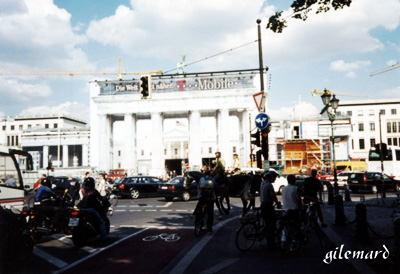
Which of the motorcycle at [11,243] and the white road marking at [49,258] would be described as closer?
the motorcycle at [11,243]

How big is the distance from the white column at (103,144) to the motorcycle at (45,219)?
6556 cm

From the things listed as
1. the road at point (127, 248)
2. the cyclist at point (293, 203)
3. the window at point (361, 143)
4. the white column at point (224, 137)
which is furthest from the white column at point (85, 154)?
the cyclist at point (293, 203)

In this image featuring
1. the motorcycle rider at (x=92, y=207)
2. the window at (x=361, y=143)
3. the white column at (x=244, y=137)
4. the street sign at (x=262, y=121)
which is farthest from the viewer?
the window at (x=361, y=143)

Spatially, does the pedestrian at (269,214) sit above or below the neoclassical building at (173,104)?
below

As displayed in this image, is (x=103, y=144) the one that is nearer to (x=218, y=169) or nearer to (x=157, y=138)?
(x=157, y=138)

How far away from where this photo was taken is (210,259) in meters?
8.02

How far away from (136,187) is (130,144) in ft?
163

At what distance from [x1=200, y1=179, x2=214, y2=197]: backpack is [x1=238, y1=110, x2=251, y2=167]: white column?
5789cm

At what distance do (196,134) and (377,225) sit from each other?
63.9 metres

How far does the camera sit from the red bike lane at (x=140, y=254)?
24.2 feet

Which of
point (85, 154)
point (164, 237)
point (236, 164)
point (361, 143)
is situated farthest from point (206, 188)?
point (85, 154)

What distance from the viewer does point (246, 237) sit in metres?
8.68

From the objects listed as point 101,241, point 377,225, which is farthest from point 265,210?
point 377,225

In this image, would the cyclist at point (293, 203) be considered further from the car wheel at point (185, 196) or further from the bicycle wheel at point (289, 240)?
the car wheel at point (185, 196)
